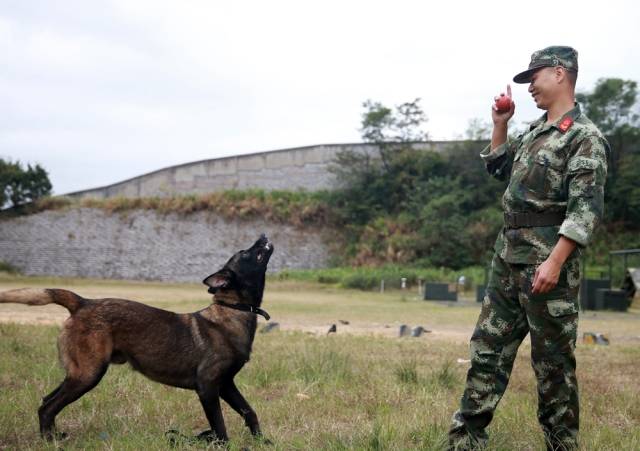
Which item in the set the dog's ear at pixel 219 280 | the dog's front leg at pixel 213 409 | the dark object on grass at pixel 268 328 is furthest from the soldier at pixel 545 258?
the dark object on grass at pixel 268 328

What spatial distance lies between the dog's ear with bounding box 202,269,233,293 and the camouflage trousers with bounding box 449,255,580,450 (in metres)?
1.59

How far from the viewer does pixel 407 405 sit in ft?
17.1

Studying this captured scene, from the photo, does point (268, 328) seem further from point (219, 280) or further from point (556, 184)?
point (556, 184)

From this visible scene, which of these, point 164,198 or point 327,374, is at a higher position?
point 164,198

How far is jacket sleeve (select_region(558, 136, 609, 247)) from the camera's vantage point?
3.49 m

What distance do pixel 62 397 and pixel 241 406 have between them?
107 cm

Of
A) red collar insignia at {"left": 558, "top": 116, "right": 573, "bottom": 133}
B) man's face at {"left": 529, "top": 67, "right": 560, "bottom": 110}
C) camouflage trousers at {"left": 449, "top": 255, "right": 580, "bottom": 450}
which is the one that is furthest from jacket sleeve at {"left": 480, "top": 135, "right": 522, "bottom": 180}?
camouflage trousers at {"left": 449, "top": 255, "right": 580, "bottom": 450}

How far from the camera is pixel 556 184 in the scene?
3.74 meters

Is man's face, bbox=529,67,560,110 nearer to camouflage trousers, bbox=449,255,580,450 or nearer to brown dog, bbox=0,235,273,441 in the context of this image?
camouflage trousers, bbox=449,255,580,450

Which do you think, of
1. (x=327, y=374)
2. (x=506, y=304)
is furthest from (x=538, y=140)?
(x=327, y=374)

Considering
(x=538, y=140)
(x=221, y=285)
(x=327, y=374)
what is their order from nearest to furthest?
(x=538, y=140) → (x=221, y=285) → (x=327, y=374)

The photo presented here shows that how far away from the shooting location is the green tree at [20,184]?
3953 cm

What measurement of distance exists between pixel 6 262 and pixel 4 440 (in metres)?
37.6

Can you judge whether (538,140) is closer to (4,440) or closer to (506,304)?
(506,304)
